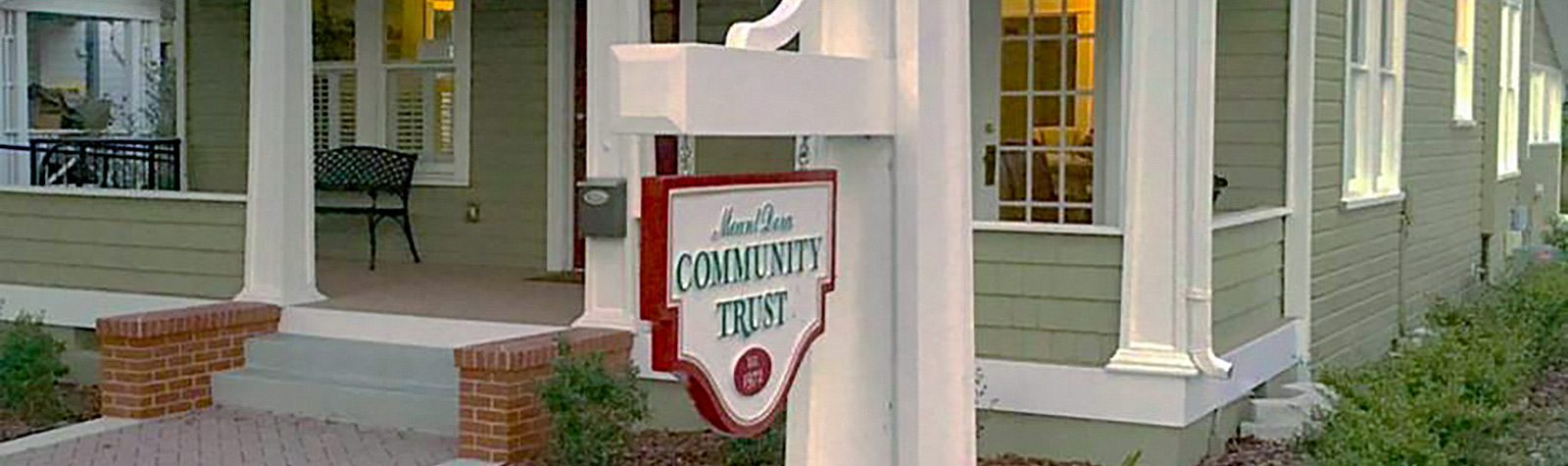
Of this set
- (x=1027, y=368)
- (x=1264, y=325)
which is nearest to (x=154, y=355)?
(x=1027, y=368)

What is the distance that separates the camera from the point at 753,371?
125 inches

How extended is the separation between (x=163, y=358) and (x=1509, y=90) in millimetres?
11833

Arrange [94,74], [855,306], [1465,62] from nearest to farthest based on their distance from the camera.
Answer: [855,306] → [1465,62] → [94,74]

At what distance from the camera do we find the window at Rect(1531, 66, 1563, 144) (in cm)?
1870

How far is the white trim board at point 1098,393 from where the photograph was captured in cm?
701

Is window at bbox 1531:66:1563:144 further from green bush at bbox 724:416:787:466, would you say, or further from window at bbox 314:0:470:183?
green bush at bbox 724:416:787:466

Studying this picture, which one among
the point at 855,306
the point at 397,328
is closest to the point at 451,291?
the point at 397,328

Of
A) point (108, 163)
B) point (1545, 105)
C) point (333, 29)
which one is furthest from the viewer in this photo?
point (1545, 105)

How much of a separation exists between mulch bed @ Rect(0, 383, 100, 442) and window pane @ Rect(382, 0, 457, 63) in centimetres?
289

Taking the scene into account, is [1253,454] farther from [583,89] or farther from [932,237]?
[583,89]

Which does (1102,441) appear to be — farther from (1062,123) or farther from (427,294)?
(427,294)

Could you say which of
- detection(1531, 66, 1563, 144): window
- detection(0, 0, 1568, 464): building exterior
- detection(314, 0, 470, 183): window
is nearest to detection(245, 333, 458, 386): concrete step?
detection(0, 0, 1568, 464): building exterior

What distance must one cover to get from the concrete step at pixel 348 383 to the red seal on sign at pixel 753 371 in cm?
467

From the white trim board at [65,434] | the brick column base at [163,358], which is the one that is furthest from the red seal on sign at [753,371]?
the brick column base at [163,358]
